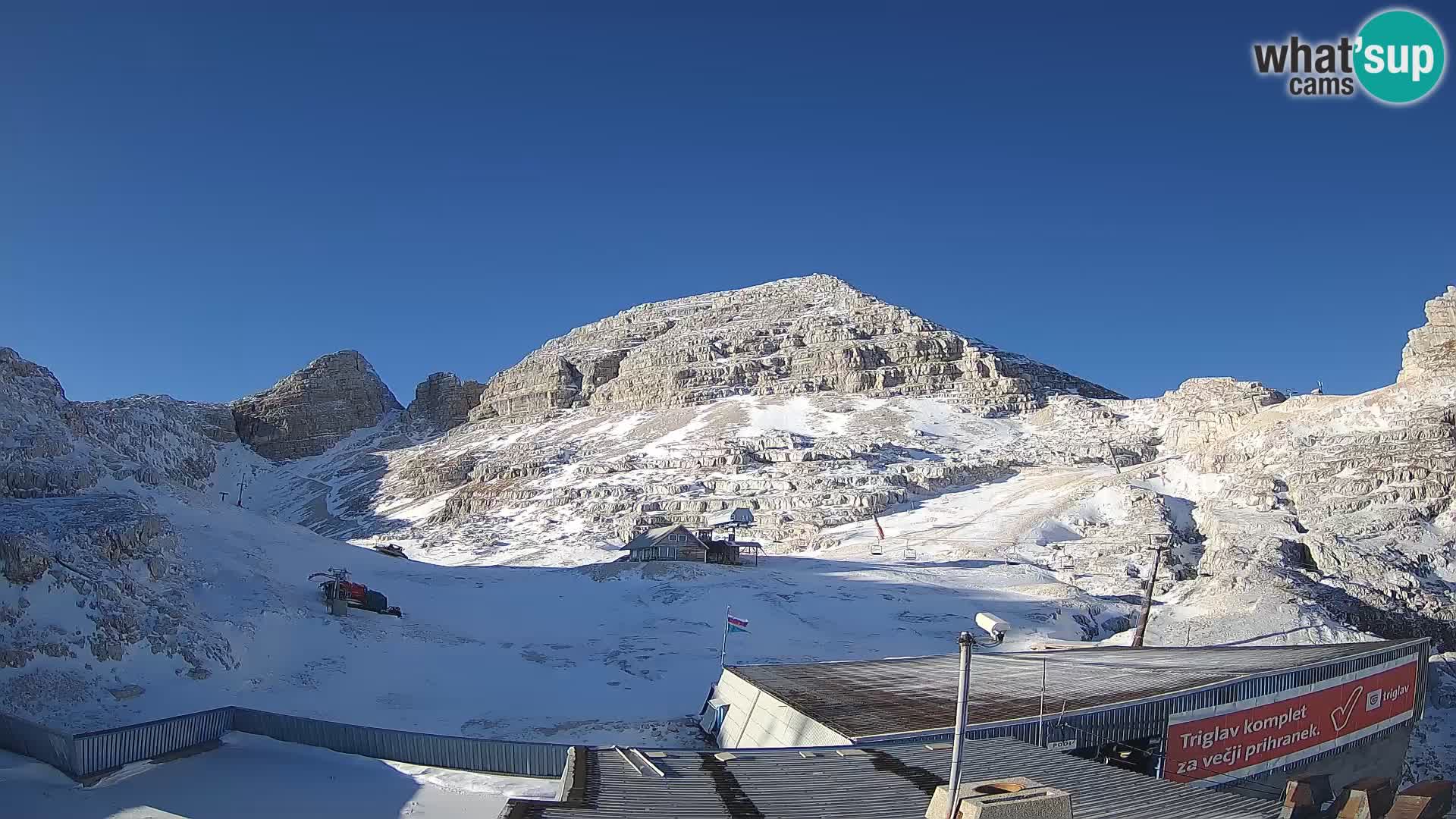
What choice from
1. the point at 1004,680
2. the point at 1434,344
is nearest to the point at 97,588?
the point at 1004,680

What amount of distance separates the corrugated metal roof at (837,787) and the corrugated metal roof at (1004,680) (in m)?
2.39

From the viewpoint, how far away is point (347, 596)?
30734 mm

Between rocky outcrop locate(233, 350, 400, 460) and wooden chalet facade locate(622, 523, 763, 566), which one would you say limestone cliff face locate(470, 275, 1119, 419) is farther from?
wooden chalet facade locate(622, 523, 763, 566)

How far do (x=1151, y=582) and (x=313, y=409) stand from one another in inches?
4765

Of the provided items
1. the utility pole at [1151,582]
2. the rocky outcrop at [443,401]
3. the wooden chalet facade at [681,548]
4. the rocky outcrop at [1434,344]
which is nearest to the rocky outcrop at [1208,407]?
the rocky outcrop at [1434,344]

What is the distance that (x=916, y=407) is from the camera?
88562 millimetres

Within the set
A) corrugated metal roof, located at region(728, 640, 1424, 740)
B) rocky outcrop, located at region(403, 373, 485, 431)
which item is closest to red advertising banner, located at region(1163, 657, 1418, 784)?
corrugated metal roof, located at region(728, 640, 1424, 740)

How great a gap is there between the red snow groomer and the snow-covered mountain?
748 mm

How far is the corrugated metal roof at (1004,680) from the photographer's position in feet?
55.5

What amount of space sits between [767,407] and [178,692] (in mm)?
73169

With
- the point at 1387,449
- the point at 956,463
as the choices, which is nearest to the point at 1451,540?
the point at 1387,449

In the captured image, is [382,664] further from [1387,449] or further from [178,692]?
[1387,449]

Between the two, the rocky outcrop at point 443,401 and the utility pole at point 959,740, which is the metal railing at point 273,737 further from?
the rocky outcrop at point 443,401

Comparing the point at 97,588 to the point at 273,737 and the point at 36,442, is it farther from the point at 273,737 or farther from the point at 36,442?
the point at 36,442
